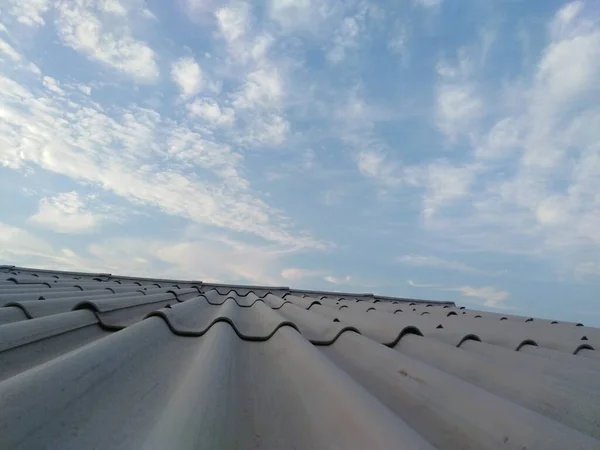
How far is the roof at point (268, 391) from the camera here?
93cm

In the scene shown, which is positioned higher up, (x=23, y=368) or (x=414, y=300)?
(x=414, y=300)

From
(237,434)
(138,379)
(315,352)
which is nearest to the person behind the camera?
(237,434)

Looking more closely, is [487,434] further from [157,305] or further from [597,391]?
[157,305]

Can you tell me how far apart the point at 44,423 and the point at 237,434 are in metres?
0.47

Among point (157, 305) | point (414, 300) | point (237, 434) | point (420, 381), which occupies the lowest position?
point (237, 434)

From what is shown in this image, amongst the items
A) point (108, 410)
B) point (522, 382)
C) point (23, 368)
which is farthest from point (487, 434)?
point (23, 368)

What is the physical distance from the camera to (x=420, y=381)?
1.41m

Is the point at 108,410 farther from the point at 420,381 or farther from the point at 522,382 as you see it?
the point at 522,382

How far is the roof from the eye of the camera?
3.06 feet

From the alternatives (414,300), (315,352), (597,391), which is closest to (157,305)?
(315,352)

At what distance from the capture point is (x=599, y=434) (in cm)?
112

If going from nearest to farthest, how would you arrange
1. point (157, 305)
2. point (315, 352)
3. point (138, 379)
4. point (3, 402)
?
point (3, 402) → point (138, 379) → point (315, 352) → point (157, 305)

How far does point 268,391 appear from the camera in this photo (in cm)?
138

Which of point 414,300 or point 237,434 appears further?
point 414,300
